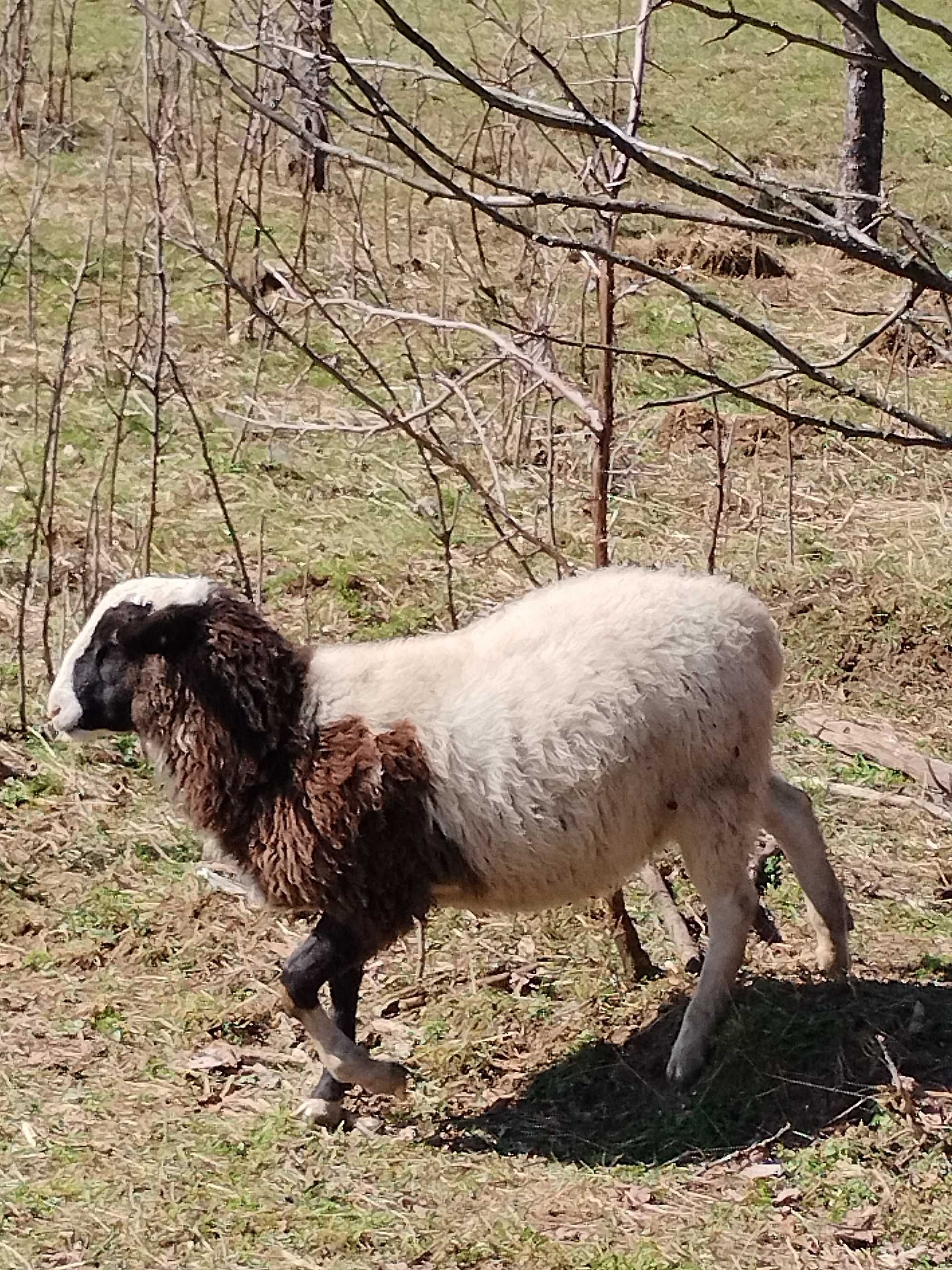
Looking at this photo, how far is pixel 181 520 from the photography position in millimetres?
8227

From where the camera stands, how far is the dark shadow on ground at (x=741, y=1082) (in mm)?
4324

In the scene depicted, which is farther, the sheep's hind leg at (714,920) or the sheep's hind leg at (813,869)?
the sheep's hind leg at (813,869)

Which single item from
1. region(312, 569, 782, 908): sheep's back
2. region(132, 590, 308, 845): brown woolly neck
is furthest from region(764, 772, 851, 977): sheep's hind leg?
region(132, 590, 308, 845): brown woolly neck

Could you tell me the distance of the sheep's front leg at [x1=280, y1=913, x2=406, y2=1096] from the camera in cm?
439

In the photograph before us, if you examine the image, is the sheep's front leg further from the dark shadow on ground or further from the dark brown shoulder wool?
the dark shadow on ground

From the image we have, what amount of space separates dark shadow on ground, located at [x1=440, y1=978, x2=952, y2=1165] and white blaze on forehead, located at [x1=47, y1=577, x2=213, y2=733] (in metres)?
1.47

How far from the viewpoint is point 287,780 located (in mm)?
4508

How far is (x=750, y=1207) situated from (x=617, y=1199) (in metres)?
0.30

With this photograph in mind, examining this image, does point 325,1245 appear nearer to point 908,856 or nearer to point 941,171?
point 908,856

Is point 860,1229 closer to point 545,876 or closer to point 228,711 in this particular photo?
point 545,876

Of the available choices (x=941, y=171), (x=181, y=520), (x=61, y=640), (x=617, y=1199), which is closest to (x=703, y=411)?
(x=181, y=520)

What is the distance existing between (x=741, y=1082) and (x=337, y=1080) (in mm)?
1030

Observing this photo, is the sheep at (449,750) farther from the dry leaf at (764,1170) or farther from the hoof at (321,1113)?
the dry leaf at (764,1170)

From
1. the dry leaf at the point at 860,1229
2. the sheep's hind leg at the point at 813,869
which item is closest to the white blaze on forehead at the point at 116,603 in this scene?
the sheep's hind leg at the point at 813,869
